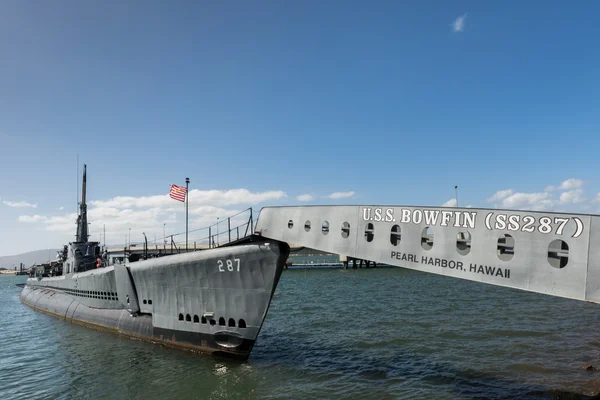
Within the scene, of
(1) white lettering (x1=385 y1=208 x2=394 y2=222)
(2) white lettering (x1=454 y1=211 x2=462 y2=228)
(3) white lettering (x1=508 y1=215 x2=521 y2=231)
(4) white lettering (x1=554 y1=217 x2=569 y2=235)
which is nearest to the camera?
(4) white lettering (x1=554 y1=217 x2=569 y2=235)

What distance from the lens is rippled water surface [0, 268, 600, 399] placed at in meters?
12.5

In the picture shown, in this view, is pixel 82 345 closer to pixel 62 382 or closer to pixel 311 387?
pixel 62 382

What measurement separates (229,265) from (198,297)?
251 cm

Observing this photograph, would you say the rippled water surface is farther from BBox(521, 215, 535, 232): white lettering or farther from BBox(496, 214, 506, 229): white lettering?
BBox(521, 215, 535, 232): white lettering

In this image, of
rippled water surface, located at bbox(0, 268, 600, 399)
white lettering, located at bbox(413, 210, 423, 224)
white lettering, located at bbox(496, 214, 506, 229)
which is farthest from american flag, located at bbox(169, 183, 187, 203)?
white lettering, located at bbox(496, 214, 506, 229)

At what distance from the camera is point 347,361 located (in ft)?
49.9

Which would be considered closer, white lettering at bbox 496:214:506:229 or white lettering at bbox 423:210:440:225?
white lettering at bbox 496:214:506:229

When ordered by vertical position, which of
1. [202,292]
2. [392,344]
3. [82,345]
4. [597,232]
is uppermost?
[597,232]

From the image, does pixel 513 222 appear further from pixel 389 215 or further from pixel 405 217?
pixel 389 215

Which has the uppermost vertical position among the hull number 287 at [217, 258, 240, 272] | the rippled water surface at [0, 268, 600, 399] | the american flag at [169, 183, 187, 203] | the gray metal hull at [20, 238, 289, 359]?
the american flag at [169, 183, 187, 203]

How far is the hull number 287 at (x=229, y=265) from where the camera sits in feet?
49.5

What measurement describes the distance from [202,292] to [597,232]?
1385 cm

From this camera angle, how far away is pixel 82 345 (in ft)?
66.2

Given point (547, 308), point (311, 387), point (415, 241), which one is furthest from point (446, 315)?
point (415, 241)
